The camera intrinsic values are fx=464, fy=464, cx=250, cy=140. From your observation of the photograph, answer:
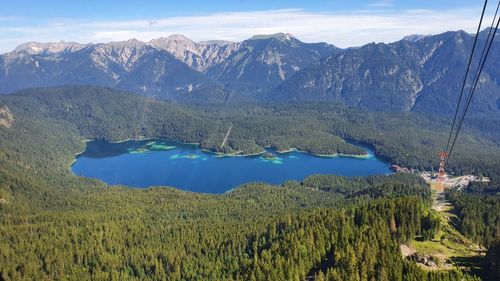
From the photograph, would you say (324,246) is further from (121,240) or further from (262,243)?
(121,240)

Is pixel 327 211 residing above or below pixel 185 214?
above

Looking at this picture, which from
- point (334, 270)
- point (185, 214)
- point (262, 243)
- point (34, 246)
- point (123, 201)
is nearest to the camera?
point (334, 270)

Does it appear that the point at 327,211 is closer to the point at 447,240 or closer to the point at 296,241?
the point at 296,241

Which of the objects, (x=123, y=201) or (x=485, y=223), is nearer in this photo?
(x=485, y=223)

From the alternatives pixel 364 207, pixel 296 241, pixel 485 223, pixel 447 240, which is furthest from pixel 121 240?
pixel 485 223

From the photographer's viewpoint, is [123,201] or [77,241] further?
[123,201]

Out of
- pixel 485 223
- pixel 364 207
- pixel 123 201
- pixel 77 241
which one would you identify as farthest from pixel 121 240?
pixel 485 223

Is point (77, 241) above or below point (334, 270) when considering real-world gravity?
below

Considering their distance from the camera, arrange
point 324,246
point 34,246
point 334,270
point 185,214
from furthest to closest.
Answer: point 185,214, point 34,246, point 324,246, point 334,270

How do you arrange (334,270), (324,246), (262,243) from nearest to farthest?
(334,270) < (324,246) < (262,243)
